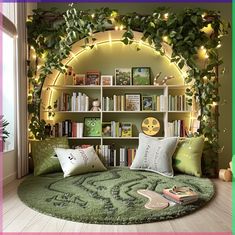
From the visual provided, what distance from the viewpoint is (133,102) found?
3828 mm

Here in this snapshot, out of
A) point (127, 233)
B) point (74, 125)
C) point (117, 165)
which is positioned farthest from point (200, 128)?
point (127, 233)

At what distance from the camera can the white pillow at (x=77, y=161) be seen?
311 centimetres

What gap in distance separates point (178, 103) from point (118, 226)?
89.4 inches

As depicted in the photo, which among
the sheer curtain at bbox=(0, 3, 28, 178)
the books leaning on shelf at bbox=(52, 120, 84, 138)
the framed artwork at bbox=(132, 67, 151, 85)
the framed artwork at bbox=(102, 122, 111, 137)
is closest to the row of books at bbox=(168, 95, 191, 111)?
the framed artwork at bbox=(132, 67, 151, 85)

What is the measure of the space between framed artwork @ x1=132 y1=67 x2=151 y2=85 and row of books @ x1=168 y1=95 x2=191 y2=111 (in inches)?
17.2

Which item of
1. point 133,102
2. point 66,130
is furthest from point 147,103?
point 66,130

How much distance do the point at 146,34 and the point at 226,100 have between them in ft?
5.03

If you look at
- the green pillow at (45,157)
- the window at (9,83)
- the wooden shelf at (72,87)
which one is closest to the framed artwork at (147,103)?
the wooden shelf at (72,87)

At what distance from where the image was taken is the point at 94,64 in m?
3.91

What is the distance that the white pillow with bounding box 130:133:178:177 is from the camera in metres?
Answer: 3.18

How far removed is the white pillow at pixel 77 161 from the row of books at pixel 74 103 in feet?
2.27

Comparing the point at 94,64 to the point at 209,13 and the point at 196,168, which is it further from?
the point at 196,168

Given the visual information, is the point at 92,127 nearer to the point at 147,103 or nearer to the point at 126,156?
the point at 126,156

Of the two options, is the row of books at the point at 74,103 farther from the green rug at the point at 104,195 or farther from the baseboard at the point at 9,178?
the baseboard at the point at 9,178
